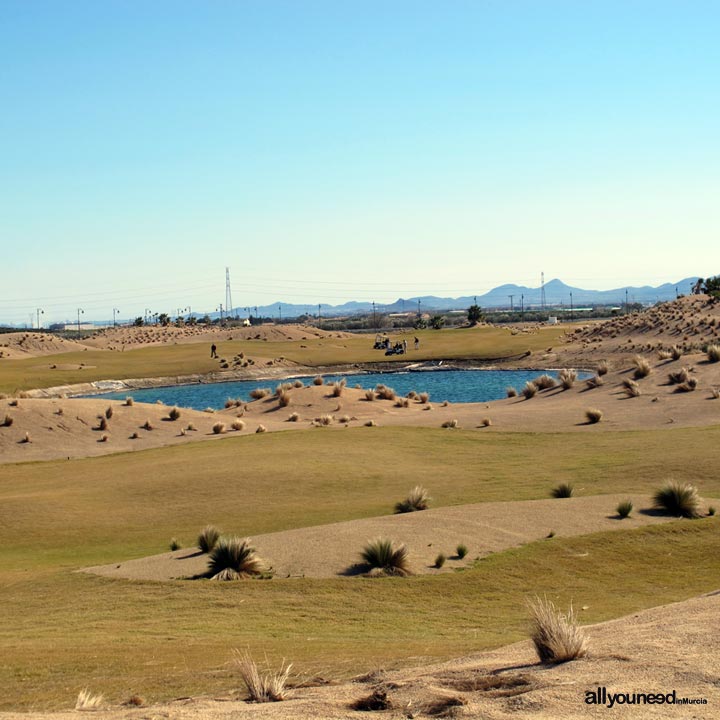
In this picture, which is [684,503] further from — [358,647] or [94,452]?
[94,452]

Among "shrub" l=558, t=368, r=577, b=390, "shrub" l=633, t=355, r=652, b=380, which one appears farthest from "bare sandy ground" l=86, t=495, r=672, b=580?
"shrub" l=558, t=368, r=577, b=390

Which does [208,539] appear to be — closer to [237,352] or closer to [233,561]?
[233,561]

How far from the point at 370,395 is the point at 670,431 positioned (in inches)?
A: 917

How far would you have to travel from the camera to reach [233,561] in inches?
675

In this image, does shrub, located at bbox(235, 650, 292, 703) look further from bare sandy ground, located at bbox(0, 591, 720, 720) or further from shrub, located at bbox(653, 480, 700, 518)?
shrub, located at bbox(653, 480, 700, 518)

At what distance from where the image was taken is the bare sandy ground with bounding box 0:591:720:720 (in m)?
7.85

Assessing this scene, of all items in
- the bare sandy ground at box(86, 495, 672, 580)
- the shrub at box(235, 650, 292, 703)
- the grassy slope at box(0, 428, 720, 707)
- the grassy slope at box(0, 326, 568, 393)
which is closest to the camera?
the shrub at box(235, 650, 292, 703)

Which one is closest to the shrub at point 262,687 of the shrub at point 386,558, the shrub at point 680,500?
the shrub at point 386,558

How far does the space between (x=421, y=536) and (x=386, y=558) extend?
2068mm

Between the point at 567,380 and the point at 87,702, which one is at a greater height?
the point at 87,702

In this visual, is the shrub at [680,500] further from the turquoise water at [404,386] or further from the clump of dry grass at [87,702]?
the turquoise water at [404,386]

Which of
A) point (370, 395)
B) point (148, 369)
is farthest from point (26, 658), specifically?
point (148, 369)

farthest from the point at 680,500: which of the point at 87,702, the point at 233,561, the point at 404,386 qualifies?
the point at 404,386

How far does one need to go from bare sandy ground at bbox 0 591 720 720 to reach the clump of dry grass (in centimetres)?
13
